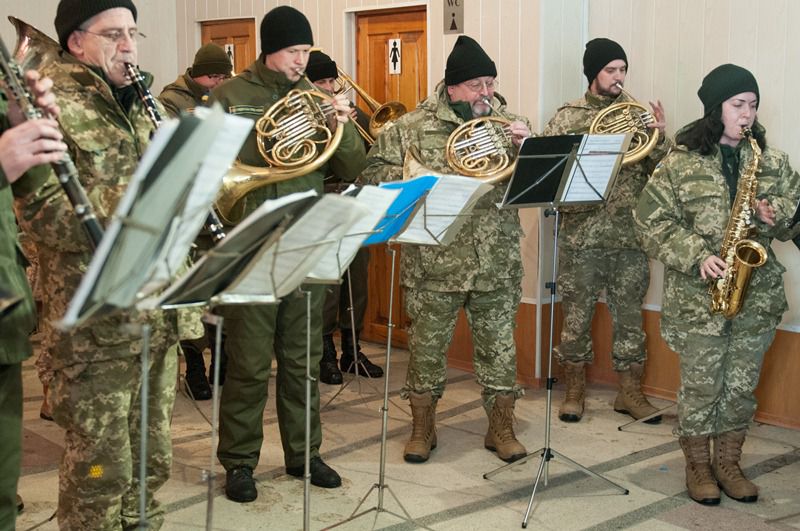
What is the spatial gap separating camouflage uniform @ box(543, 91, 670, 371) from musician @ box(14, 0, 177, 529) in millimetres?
3042

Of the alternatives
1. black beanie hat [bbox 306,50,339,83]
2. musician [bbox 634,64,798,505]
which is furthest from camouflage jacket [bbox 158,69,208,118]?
musician [bbox 634,64,798,505]

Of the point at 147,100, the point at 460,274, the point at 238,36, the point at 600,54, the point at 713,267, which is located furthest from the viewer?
the point at 238,36

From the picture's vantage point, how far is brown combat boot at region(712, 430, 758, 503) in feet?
14.3

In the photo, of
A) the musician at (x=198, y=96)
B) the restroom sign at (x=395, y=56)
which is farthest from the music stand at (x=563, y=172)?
the restroom sign at (x=395, y=56)

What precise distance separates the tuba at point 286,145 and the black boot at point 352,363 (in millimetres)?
2518

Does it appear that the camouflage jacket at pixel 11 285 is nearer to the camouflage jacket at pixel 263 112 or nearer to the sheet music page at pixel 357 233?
the sheet music page at pixel 357 233

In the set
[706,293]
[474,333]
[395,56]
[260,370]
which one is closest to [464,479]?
[474,333]

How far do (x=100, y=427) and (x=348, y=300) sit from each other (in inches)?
150

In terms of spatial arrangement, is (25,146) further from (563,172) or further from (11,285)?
(563,172)

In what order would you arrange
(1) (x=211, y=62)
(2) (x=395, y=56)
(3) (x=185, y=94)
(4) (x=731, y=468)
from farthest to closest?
(2) (x=395, y=56) → (3) (x=185, y=94) → (1) (x=211, y=62) → (4) (x=731, y=468)

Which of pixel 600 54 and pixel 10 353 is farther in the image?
pixel 600 54

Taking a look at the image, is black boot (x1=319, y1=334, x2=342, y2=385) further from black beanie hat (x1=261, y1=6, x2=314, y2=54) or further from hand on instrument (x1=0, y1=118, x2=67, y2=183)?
hand on instrument (x1=0, y1=118, x2=67, y2=183)

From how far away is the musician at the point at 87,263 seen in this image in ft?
9.92

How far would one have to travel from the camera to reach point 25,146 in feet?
8.02
